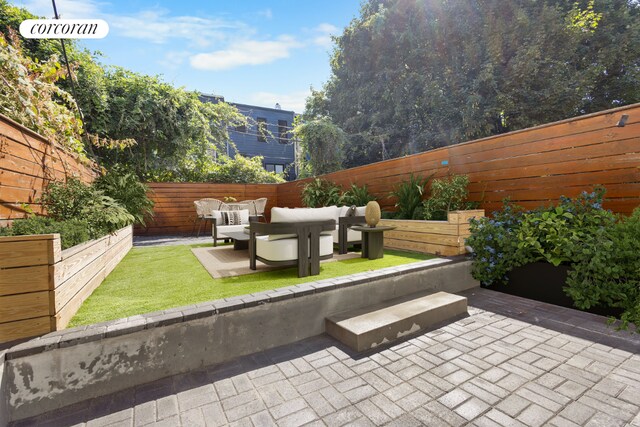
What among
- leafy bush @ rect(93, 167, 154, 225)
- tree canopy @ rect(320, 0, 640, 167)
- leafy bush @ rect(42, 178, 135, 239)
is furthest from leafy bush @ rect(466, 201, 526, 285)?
tree canopy @ rect(320, 0, 640, 167)

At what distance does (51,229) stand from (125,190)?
4.30 meters

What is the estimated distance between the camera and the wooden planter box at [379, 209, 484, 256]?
3865 mm

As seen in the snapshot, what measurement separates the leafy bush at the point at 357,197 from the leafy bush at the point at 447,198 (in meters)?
1.71

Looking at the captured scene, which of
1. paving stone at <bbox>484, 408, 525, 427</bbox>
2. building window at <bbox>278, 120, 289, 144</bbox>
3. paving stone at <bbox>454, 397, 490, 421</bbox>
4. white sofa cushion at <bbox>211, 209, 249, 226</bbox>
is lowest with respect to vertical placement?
paving stone at <bbox>454, 397, 490, 421</bbox>

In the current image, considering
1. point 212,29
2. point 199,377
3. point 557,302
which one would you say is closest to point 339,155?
point 212,29

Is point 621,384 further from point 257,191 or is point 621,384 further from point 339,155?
point 339,155

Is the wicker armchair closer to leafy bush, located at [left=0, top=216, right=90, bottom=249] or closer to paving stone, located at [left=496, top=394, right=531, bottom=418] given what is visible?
leafy bush, located at [left=0, top=216, right=90, bottom=249]

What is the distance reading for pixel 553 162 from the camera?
3.51 meters

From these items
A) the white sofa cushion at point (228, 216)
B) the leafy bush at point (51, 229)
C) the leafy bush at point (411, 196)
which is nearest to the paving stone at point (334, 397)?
the leafy bush at point (51, 229)

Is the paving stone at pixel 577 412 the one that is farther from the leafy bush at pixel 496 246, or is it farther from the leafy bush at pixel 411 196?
the leafy bush at pixel 411 196

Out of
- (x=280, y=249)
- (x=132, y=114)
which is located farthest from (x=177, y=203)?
(x=280, y=249)

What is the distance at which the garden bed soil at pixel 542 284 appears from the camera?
9.72 ft

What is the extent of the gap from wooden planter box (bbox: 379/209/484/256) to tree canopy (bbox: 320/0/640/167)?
824cm

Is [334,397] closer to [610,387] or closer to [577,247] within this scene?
[610,387]
